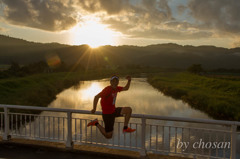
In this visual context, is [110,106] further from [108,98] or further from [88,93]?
[88,93]

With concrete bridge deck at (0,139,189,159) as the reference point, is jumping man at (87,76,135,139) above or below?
above

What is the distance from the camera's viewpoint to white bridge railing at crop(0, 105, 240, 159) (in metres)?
5.37

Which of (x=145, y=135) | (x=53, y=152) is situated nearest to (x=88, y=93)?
(x=145, y=135)

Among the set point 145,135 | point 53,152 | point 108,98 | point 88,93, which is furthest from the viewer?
point 88,93

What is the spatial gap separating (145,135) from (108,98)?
7.53 meters

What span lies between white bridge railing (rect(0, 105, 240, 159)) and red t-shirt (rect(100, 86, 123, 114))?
48cm

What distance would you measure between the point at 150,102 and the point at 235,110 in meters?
11.6

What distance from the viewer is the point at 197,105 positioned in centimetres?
2830

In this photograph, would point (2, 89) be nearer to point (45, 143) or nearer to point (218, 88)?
point (45, 143)

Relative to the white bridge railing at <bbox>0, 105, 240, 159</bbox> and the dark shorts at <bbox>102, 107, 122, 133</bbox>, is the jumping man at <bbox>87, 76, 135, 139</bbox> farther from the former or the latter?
the white bridge railing at <bbox>0, 105, 240, 159</bbox>

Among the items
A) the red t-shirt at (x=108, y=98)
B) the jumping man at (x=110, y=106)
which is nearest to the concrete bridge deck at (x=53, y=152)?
the jumping man at (x=110, y=106)

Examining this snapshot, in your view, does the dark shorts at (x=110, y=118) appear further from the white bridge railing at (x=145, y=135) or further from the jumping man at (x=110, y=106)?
the white bridge railing at (x=145, y=135)

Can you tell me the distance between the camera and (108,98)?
17.3ft

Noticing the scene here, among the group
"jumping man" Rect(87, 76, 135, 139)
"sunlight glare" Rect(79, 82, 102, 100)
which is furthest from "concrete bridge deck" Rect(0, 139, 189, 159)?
"sunlight glare" Rect(79, 82, 102, 100)
